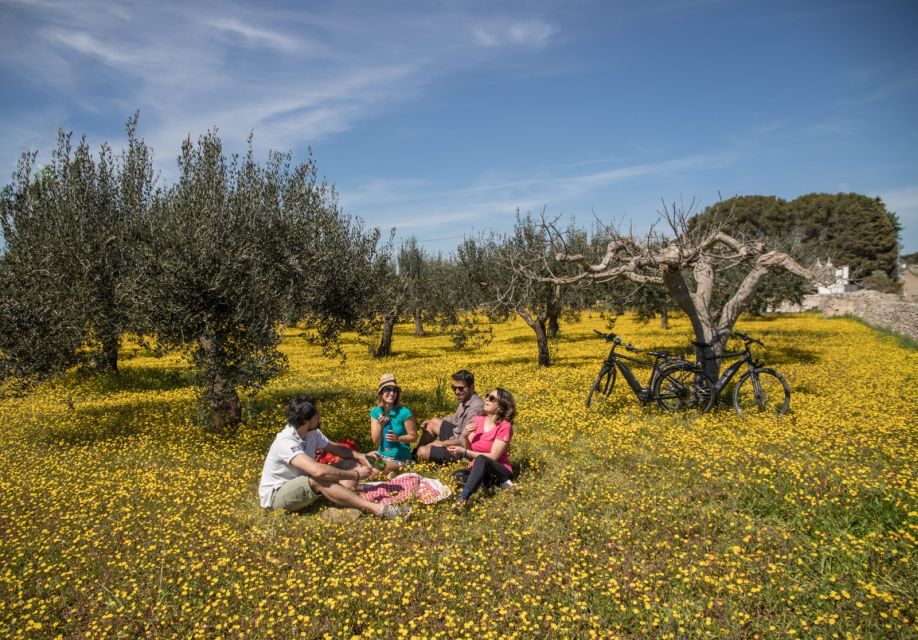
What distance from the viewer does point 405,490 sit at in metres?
8.09

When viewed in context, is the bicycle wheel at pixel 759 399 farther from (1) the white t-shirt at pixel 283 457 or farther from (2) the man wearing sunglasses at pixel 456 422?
(1) the white t-shirt at pixel 283 457

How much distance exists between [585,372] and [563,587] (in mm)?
14920

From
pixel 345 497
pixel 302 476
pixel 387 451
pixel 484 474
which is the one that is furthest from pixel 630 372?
pixel 302 476

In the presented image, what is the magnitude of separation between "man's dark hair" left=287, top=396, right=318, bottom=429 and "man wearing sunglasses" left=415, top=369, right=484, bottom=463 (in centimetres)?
275

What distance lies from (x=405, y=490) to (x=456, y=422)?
1979 millimetres

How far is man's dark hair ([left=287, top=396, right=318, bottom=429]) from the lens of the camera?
7352 millimetres

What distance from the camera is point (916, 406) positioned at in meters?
12.5

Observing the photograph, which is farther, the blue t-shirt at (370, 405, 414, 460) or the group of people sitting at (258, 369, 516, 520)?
the blue t-shirt at (370, 405, 414, 460)

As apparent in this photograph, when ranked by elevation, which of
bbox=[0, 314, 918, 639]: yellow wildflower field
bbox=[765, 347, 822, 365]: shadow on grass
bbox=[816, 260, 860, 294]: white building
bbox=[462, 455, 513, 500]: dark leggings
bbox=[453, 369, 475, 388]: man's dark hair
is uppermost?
bbox=[816, 260, 860, 294]: white building

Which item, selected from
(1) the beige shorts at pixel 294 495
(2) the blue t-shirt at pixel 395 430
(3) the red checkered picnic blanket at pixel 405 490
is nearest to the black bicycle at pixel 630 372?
(2) the blue t-shirt at pixel 395 430

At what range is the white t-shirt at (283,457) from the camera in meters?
7.43

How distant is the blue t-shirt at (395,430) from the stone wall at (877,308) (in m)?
26.1

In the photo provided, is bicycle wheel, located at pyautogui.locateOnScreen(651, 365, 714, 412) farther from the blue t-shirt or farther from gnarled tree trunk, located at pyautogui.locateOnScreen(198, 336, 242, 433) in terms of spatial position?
gnarled tree trunk, located at pyautogui.locateOnScreen(198, 336, 242, 433)

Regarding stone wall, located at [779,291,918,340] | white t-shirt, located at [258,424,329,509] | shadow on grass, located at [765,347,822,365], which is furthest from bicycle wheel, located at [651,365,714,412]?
stone wall, located at [779,291,918,340]
